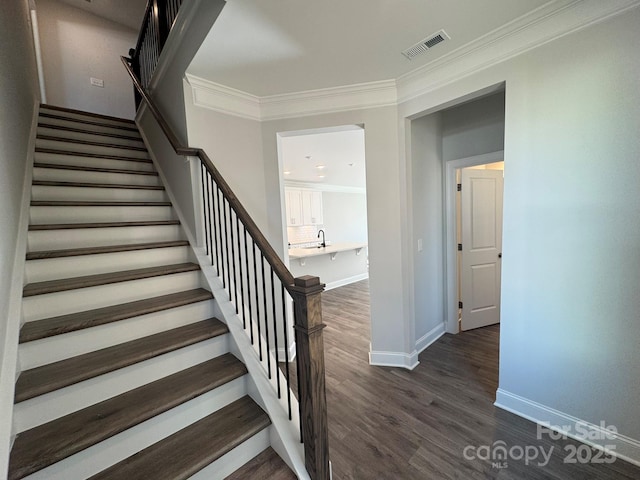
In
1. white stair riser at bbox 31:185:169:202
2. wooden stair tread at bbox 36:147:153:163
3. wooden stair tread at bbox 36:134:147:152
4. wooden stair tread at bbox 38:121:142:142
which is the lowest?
white stair riser at bbox 31:185:169:202

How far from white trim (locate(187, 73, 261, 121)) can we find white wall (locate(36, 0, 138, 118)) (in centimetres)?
351

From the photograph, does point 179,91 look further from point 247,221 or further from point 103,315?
point 103,315

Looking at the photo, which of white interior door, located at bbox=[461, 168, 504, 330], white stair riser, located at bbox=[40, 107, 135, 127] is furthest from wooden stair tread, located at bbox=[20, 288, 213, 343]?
white interior door, located at bbox=[461, 168, 504, 330]

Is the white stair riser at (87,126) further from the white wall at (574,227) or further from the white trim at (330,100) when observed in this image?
the white wall at (574,227)

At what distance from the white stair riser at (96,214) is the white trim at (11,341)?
0.11 metres

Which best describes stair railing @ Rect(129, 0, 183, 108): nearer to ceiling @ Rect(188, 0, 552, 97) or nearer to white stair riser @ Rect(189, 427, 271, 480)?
ceiling @ Rect(188, 0, 552, 97)

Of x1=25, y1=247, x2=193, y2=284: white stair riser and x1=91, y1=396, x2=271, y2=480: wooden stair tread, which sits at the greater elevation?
x1=25, y1=247, x2=193, y2=284: white stair riser

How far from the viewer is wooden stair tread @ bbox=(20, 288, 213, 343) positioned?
4.28ft

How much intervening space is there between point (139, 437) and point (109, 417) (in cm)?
17

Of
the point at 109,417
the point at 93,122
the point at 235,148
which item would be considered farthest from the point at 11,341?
the point at 93,122

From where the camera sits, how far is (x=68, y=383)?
3.84ft

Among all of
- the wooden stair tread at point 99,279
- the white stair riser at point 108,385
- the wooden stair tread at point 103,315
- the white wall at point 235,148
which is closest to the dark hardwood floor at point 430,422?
the white stair riser at point 108,385

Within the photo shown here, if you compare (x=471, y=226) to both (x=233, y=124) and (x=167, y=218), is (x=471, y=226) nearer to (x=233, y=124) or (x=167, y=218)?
(x=233, y=124)

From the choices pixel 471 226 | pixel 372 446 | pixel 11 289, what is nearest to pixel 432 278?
pixel 471 226
